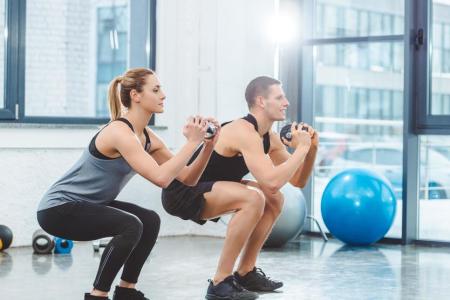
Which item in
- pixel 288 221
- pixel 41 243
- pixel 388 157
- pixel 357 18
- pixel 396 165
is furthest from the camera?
pixel 388 157

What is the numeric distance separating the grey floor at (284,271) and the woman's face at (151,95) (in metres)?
0.93

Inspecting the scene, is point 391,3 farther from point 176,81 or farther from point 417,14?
point 176,81

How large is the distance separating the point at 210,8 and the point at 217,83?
58cm

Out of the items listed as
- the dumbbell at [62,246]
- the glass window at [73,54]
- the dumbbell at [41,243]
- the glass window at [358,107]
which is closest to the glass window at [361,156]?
the glass window at [358,107]

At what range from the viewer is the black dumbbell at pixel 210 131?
3266 millimetres

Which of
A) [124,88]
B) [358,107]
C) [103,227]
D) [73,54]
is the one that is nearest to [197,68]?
→ [73,54]

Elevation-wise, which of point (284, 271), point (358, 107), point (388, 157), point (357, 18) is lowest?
point (284, 271)

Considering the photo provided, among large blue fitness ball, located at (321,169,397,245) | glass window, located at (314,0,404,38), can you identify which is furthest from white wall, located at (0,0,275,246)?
large blue fitness ball, located at (321,169,397,245)

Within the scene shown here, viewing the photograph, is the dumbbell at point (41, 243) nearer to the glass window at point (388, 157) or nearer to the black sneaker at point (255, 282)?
the black sneaker at point (255, 282)

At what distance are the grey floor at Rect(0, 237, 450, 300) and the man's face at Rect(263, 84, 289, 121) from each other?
832 millimetres

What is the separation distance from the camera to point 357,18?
6.21m

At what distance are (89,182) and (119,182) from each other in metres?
0.13

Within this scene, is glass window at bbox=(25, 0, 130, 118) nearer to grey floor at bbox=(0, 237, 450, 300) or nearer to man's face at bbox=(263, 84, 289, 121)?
grey floor at bbox=(0, 237, 450, 300)

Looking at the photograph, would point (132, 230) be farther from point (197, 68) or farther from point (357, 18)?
point (357, 18)
